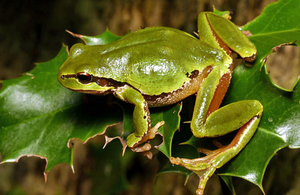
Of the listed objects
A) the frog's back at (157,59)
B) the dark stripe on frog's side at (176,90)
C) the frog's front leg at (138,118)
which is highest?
the frog's back at (157,59)

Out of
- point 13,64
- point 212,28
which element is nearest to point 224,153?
point 212,28

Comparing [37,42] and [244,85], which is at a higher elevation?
[244,85]

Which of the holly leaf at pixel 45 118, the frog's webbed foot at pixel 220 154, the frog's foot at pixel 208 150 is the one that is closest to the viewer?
the frog's webbed foot at pixel 220 154

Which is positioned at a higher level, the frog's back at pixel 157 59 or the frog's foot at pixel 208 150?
the frog's back at pixel 157 59

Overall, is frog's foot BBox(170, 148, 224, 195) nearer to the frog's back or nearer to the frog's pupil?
the frog's back

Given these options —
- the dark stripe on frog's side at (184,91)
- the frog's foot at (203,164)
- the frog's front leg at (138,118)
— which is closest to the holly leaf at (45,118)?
the frog's front leg at (138,118)

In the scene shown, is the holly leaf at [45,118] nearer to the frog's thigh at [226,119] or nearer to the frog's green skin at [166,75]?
the frog's green skin at [166,75]

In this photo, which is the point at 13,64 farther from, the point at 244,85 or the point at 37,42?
the point at 244,85
